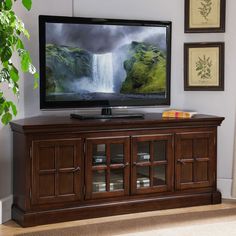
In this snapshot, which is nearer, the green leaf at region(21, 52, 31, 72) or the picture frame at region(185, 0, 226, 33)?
the green leaf at region(21, 52, 31, 72)

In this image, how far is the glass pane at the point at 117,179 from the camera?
411 cm

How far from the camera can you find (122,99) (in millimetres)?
4453

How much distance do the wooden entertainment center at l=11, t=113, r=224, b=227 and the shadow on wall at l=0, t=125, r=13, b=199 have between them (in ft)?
0.23

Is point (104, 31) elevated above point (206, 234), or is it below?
above

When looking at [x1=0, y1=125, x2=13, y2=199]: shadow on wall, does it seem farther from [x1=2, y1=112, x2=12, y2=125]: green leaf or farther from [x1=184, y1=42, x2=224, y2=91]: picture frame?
[x1=184, y1=42, x2=224, y2=91]: picture frame

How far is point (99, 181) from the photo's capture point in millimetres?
4074

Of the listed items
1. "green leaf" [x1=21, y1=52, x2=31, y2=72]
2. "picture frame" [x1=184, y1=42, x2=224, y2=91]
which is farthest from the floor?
"green leaf" [x1=21, y1=52, x2=31, y2=72]

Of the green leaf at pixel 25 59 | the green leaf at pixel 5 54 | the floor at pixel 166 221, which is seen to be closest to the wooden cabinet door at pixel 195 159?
the floor at pixel 166 221

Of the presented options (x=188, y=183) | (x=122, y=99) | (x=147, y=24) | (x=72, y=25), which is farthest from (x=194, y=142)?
(x=72, y=25)

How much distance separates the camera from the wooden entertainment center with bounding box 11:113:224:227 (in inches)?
151

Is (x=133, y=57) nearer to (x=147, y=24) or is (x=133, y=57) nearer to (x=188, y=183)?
(x=147, y=24)

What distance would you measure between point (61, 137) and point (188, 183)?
1.17 metres

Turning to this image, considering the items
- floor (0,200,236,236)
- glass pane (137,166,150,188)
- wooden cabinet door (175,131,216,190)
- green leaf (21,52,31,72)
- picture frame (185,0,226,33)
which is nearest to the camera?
green leaf (21,52,31,72)

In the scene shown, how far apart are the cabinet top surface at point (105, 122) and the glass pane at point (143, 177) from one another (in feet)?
1.17
